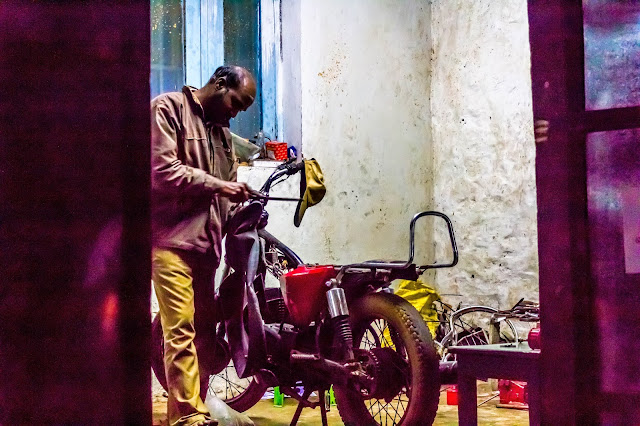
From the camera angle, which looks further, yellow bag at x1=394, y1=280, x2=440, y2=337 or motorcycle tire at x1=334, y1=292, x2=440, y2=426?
yellow bag at x1=394, y1=280, x2=440, y2=337

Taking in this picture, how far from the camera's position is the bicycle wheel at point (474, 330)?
18.0 feet

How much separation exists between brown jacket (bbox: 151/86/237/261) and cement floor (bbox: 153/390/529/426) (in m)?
1.34

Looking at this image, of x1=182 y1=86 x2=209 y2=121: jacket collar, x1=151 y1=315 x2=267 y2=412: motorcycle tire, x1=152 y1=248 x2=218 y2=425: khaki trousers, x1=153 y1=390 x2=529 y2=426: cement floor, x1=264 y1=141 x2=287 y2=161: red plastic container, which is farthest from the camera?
x1=264 y1=141 x2=287 y2=161: red plastic container

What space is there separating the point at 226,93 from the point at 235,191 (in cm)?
54

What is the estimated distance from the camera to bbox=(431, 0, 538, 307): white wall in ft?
20.3

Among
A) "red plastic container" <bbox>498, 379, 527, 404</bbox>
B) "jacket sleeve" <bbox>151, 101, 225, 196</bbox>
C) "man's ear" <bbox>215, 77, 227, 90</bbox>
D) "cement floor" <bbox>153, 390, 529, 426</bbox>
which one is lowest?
"cement floor" <bbox>153, 390, 529, 426</bbox>

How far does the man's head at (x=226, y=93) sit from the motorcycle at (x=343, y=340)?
1.64 ft

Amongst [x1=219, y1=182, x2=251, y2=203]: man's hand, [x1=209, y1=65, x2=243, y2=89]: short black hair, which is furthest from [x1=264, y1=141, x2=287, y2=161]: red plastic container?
[x1=219, y1=182, x2=251, y2=203]: man's hand

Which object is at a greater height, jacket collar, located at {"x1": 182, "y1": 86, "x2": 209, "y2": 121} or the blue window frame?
the blue window frame

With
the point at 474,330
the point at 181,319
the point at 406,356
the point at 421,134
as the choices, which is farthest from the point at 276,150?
the point at 406,356

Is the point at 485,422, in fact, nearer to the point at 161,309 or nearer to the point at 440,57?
the point at 161,309

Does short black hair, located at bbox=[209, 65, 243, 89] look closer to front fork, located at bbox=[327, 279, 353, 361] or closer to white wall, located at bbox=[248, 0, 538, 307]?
front fork, located at bbox=[327, 279, 353, 361]

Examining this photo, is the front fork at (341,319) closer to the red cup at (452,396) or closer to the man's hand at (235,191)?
the man's hand at (235,191)

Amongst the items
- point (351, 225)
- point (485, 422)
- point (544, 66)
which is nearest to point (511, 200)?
point (351, 225)
